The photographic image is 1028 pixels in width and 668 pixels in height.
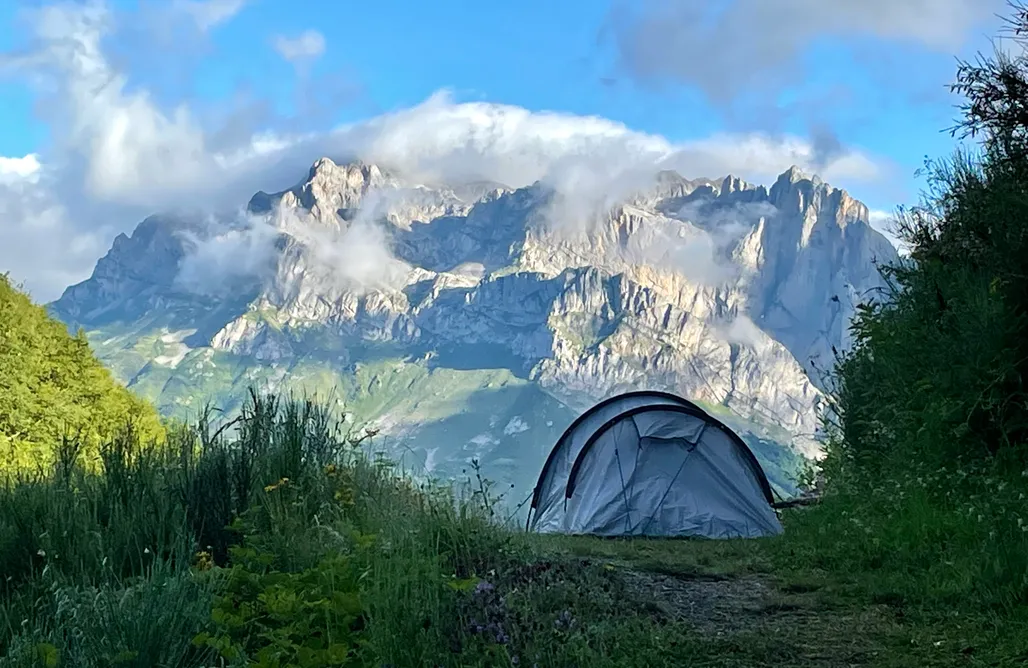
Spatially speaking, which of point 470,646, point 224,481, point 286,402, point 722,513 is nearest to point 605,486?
point 722,513

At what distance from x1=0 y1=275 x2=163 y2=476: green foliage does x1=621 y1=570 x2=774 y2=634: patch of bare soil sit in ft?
75.9

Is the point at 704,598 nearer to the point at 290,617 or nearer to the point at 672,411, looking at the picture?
the point at 290,617

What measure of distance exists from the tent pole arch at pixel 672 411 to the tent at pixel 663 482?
2 cm

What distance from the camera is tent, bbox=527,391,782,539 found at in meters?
14.0

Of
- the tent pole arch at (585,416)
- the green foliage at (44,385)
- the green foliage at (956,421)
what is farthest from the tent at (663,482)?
the green foliage at (44,385)

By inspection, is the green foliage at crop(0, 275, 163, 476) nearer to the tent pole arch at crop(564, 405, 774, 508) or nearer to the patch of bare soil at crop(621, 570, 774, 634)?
the tent pole arch at crop(564, 405, 774, 508)

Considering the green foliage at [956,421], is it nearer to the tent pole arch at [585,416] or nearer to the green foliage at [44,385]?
the tent pole arch at [585,416]

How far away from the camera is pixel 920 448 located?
31.0ft

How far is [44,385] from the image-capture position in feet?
106

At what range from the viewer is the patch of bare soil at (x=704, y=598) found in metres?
5.55

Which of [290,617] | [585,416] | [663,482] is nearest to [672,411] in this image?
[663,482]

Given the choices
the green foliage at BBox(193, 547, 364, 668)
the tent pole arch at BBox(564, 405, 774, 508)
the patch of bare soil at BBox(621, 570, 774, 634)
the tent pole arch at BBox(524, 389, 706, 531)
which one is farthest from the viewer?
the tent pole arch at BBox(524, 389, 706, 531)

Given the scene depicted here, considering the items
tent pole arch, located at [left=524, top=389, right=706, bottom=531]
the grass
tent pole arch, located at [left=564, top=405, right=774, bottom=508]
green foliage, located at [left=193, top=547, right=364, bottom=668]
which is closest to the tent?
tent pole arch, located at [left=564, top=405, right=774, bottom=508]

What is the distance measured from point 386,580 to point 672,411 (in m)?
10.5
